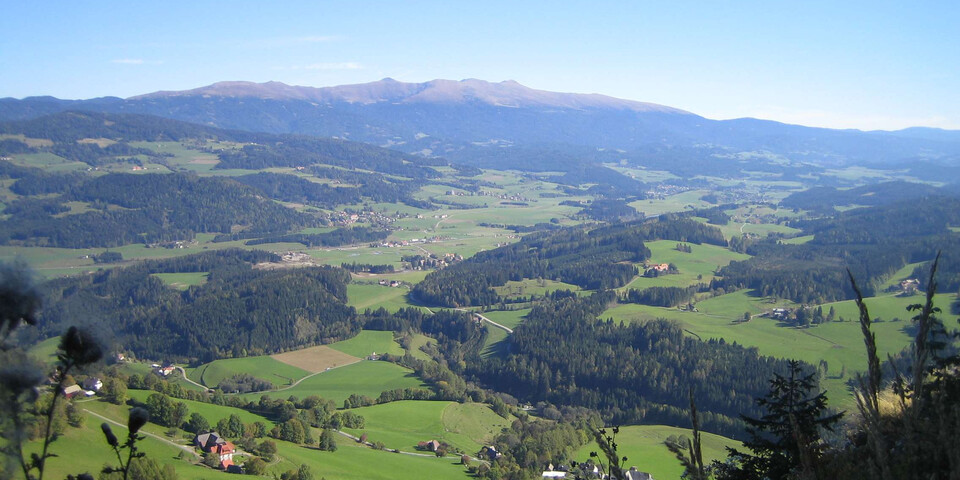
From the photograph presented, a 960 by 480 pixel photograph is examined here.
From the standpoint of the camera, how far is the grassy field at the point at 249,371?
190 ft

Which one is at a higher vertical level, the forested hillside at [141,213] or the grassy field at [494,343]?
the forested hillside at [141,213]

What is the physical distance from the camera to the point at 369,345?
67938mm

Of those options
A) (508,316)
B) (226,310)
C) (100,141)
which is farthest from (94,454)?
(100,141)

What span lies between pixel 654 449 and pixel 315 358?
1458 inches

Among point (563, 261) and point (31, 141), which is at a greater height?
point (31, 141)

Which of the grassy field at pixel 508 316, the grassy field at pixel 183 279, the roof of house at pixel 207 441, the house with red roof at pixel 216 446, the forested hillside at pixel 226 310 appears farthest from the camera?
the grassy field at pixel 183 279

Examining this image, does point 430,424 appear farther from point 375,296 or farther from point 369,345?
point 375,296

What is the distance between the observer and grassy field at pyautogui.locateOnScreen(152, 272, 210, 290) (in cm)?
8919

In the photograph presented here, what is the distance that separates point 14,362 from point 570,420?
1847 inches

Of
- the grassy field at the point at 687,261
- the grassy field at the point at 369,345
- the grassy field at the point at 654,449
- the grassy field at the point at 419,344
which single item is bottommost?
the grassy field at the point at 419,344

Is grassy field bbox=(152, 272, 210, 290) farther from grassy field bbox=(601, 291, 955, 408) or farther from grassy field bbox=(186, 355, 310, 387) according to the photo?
grassy field bbox=(601, 291, 955, 408)

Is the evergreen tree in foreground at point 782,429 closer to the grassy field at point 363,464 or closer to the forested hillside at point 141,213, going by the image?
the grassy field at point 363,464

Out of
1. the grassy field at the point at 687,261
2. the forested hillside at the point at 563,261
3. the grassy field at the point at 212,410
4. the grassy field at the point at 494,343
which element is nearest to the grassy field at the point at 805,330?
the grassy field at the point at 687,261

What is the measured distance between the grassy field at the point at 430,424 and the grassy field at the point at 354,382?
4060mm
